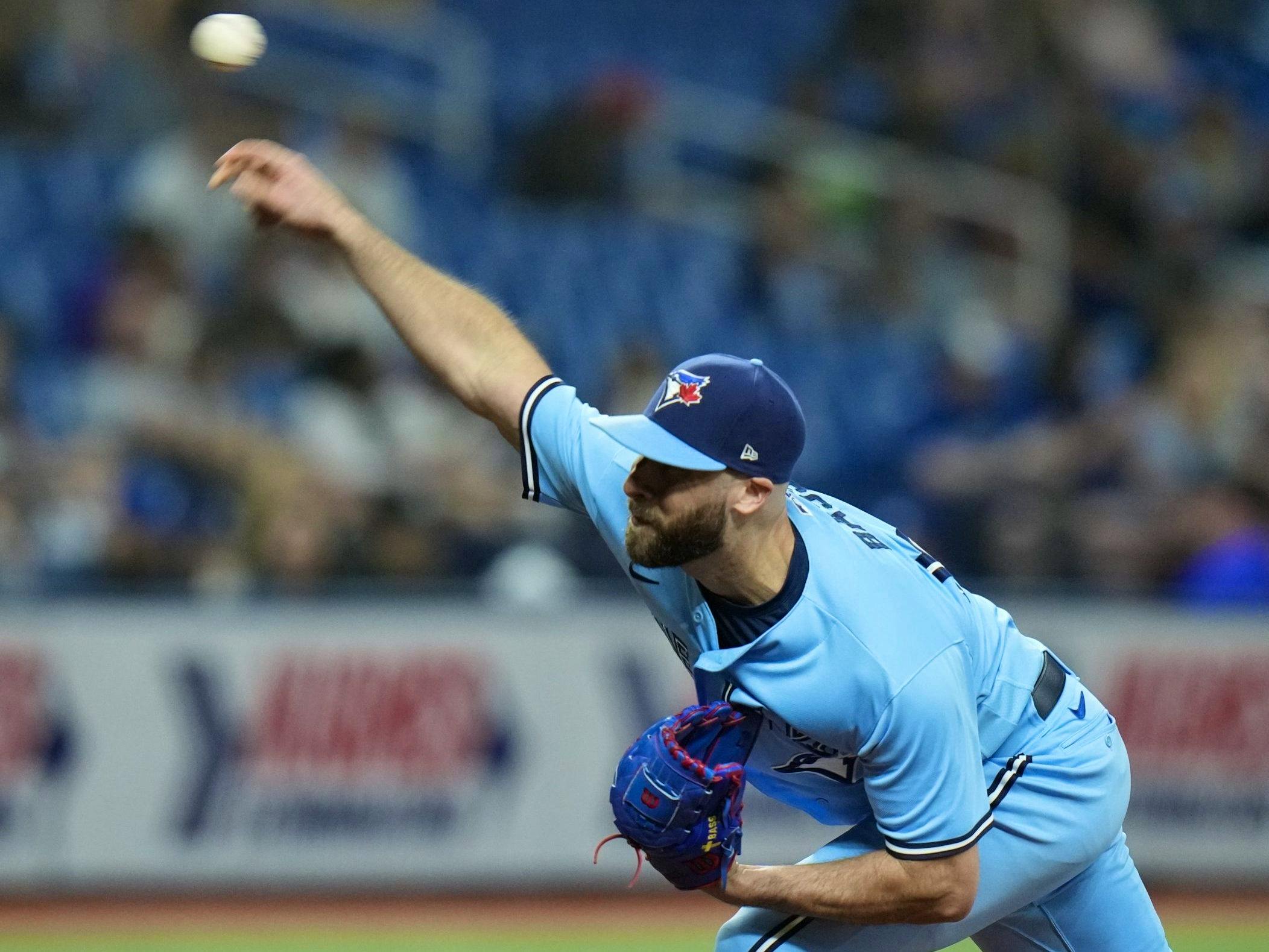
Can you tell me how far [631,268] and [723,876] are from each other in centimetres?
864

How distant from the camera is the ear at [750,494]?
3.89 metres

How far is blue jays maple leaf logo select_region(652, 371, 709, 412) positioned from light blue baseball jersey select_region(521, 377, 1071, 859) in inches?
13.8

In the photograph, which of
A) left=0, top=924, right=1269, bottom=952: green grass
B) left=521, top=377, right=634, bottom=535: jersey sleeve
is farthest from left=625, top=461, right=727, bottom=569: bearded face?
left=0, top=924, right=1269, bottom=952: green grass

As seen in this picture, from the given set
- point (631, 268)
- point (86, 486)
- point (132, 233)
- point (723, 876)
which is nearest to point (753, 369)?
point (723, 876)

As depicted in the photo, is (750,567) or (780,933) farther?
(780,933)

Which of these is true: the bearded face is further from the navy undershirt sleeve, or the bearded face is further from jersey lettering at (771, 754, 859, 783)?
jersey lettering at (771, 754, 859, 783)

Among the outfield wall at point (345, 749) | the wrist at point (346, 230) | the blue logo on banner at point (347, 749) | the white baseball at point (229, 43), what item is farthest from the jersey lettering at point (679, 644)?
the blue logo on banner at point (347, 749)

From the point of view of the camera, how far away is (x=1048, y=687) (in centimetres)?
434

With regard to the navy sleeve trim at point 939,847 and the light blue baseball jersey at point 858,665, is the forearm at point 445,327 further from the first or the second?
the navy sleeve trim at point 939,847

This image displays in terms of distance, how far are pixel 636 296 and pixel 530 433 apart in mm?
7892

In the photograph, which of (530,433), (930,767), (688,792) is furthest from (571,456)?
(930,767)

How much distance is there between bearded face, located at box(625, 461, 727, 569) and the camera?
3.86 meters

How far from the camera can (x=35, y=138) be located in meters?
11.4

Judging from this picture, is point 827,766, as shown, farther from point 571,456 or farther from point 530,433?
point 530,433
